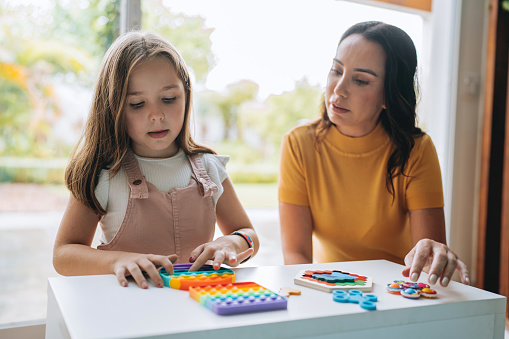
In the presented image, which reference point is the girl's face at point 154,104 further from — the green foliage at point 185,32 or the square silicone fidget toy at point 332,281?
the green foliage at point 185,32

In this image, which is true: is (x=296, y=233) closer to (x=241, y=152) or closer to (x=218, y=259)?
(x=218, y=259)

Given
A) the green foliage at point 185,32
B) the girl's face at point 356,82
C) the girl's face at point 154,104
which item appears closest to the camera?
the girl's face at point 154,104

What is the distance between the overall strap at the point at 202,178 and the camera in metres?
1.14

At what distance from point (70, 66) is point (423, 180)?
1.30 metres

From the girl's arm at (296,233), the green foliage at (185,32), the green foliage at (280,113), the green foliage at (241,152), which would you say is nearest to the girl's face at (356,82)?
the girl's arm at (296,233)

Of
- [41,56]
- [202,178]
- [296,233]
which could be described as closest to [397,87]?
[296,233]

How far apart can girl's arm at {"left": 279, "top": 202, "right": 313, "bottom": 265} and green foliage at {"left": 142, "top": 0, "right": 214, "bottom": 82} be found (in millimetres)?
941

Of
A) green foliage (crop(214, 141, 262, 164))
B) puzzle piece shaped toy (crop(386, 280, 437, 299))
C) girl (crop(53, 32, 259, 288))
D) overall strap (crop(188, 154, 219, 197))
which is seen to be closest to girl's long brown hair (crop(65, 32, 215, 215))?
girl (crop(53, 32, 259, 288))

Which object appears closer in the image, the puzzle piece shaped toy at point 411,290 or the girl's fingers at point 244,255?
the puzzle piece shaped toy at point 411,290

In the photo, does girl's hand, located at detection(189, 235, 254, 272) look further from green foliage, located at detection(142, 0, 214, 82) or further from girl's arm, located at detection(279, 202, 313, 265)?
green foliage, located at detection(142, 0, 214, 82)

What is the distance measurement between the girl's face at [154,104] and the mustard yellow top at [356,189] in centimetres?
42

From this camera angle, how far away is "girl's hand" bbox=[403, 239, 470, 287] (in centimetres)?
83

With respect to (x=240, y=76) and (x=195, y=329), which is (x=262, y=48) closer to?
(x=240, y=76)

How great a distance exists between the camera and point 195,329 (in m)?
0.56
